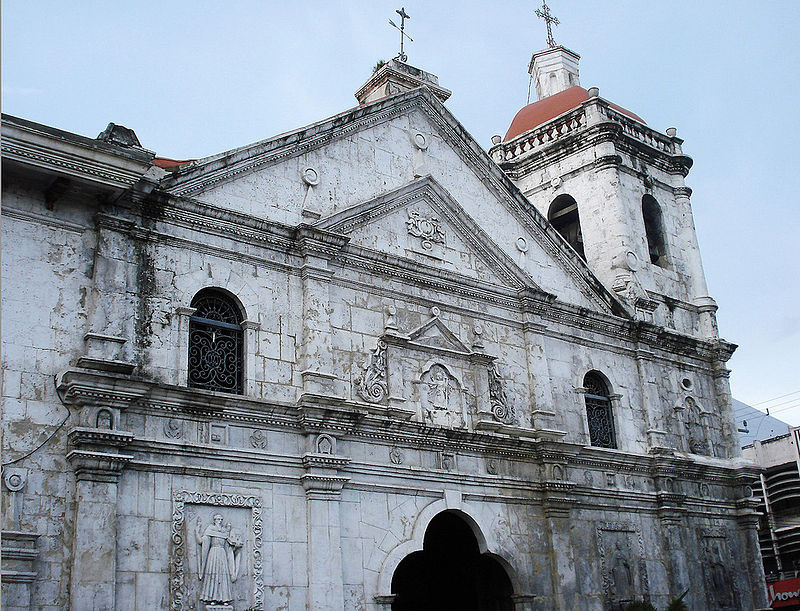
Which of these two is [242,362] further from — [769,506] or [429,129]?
[769,506]

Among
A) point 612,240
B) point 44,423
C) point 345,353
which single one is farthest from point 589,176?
point 44,423

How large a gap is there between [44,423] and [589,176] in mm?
13822

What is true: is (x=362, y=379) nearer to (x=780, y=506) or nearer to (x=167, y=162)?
(x=167, y=162)

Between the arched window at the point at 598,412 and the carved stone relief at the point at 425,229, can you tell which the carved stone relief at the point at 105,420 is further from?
the arched window at the point at 598,412

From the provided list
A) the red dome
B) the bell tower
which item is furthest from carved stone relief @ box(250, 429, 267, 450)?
the red dome

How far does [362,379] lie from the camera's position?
1350 centimetres

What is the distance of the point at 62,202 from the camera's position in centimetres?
1138

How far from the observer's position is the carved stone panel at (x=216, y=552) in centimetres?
1088

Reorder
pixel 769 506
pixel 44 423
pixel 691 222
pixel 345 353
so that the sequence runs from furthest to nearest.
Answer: pixel 769 506, pixel 691 222, pixel 345 353, pixel 44 423

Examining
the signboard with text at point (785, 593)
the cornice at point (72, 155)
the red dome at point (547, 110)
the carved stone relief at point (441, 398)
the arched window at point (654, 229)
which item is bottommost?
the signboard with text at point (785, 593)

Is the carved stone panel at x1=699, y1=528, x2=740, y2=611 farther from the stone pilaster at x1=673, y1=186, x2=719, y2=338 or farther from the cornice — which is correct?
the cornice

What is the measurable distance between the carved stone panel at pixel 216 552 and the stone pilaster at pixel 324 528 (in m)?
0.75

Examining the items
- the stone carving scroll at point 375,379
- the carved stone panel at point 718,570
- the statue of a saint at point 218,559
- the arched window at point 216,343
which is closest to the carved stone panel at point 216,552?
the statue of a saint at point 218,559

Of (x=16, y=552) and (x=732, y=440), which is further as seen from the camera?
(x=732, y=440)
